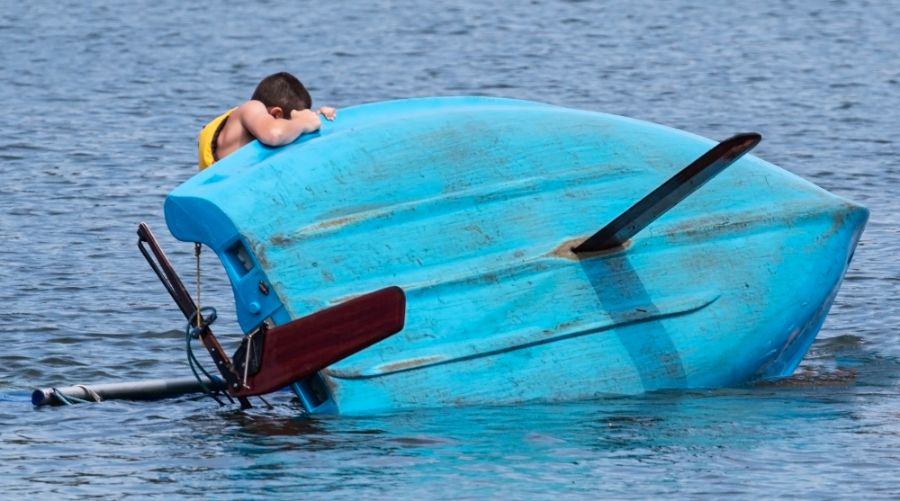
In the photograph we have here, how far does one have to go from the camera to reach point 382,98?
18.4 metres

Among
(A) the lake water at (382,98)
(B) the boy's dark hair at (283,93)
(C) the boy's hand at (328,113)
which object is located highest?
(B) the boy's dark hair at (283,93)

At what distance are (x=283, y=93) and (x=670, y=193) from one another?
181cm

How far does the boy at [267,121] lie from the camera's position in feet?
26.1

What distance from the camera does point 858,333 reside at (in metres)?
9.89

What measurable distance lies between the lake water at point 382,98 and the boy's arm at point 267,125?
4.23 feet

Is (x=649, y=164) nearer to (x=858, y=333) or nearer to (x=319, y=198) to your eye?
(x=319, y=198)

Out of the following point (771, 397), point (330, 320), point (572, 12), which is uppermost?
point (330, 320)

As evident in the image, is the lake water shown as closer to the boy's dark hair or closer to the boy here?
the boy

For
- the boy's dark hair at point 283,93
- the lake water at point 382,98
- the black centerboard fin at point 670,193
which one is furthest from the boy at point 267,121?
the black centerboard fin at point 670,193

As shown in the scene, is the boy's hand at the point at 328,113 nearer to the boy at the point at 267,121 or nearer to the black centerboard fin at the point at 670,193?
the boy at the point at 267,121

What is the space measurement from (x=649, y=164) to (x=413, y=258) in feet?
4.13

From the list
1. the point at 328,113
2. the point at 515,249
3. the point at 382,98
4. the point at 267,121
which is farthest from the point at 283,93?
the point at 382,98

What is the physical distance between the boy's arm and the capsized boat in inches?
2.2

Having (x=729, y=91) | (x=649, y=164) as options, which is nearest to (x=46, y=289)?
(x=649, y=164)
